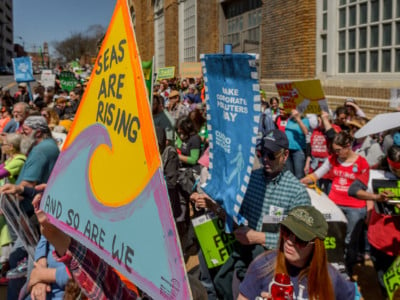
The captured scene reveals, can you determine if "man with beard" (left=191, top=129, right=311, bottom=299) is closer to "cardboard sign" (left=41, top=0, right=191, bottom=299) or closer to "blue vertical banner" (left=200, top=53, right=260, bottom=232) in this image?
"blue vertical banner" (left=200, top=53, right=260, bottom=232)

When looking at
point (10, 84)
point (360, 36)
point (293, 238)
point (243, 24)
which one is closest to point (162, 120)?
point (293, 238)

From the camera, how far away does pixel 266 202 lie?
305 centimetres

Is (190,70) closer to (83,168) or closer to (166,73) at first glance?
(166,73)

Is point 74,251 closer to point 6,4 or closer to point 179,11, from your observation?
point 179,11

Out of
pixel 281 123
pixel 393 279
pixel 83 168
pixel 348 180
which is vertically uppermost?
pixel 83 168

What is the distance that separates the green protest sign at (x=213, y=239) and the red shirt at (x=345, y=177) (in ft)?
6.42

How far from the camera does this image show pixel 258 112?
2535 millimetres

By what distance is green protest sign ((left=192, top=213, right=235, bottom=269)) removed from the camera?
10.7 ft

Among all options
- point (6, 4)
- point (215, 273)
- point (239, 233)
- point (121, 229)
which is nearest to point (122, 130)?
point (121, 229)

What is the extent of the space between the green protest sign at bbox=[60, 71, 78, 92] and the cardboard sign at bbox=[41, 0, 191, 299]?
13.9m

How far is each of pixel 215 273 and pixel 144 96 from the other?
195 cm

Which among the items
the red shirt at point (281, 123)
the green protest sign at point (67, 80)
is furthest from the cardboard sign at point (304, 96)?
the green protest sign at point (67, 80)

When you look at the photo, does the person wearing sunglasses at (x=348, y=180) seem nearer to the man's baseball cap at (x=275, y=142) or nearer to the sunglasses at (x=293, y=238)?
the man's baseball cap at (x=275, y=142)

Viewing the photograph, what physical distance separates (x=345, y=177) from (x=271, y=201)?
205 cm
